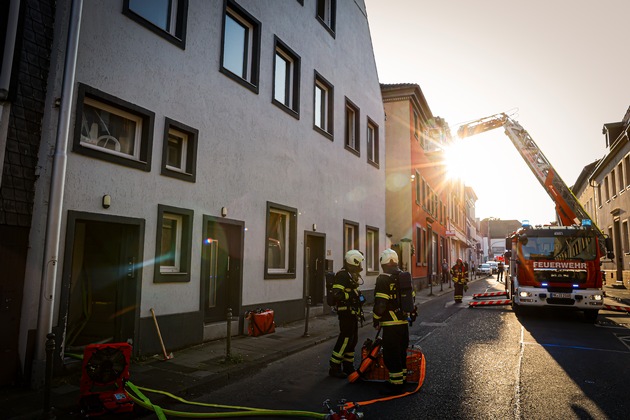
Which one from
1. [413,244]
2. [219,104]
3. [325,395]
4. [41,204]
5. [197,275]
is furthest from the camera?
[413,244]

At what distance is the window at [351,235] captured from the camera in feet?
51.2

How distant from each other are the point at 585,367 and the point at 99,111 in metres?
9.23

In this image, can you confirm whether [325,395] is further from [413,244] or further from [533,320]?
[413,244]

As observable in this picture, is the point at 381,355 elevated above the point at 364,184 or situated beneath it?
situated beneath

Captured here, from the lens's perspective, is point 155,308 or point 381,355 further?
point 155,308

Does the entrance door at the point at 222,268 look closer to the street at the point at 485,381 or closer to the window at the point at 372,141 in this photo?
the street at the point at 485,381

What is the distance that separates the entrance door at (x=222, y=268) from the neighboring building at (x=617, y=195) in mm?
24577

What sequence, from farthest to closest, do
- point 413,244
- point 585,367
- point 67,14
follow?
1. point 413,244
2. point 585,367
3. point 67,14

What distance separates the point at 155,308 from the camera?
7.70 metres

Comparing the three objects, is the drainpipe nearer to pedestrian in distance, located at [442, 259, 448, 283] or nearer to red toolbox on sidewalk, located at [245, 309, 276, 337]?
red toolbox on sidewalk, located at [245, 309, 276, 337]

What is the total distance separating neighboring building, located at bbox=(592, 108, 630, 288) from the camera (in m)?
26.0

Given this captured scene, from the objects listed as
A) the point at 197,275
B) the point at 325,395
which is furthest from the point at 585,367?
the point at 197,275

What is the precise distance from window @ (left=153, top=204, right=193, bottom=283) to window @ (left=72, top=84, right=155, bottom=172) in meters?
1.13

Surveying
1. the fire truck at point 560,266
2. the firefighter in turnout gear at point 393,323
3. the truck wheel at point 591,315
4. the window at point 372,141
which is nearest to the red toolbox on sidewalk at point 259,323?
the firefighter in turnout gear at point 393,323
